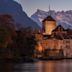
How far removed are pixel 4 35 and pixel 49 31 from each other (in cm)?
→ 11416

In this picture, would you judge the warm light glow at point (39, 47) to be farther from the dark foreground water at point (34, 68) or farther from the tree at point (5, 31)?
the dark foreground water at point (34, 68)

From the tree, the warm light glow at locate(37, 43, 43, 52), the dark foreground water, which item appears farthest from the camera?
the warm light glow at locate(37, 43, 43, 52)

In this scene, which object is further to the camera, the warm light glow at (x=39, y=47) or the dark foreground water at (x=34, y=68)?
the warm light glow at (x=39, y=47)

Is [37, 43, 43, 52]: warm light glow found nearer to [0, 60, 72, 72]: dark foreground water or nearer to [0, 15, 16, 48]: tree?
[0, 15, 16, 48]: tree

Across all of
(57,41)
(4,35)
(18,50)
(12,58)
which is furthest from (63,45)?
(4,35)

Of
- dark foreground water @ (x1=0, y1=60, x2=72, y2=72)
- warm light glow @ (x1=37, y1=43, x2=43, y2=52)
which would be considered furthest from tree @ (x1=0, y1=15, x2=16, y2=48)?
warm light glow @ (x1=37, y1=43, x2=43, y2=52)

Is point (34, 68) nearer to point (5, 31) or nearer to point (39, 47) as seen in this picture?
point (5, 31)

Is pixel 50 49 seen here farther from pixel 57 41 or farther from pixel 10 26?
pixel 10 26

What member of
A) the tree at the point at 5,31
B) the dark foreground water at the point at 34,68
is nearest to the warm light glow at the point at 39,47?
the tree at the point at 5,31

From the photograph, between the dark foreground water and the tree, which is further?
the tree

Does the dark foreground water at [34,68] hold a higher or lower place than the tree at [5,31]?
lower

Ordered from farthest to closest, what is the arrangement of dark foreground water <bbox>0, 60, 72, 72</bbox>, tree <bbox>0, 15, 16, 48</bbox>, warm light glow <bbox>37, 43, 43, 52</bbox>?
warm light glow <bbox>37, 43, 43, 52</bbox> < tree <bbox>0, 15, 16, 48</bbox> < dark foreground water <bbox>0, 60, 72, 72</bbox>

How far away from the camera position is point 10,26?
9312 centimetres

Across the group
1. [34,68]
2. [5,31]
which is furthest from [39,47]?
[34,68]
